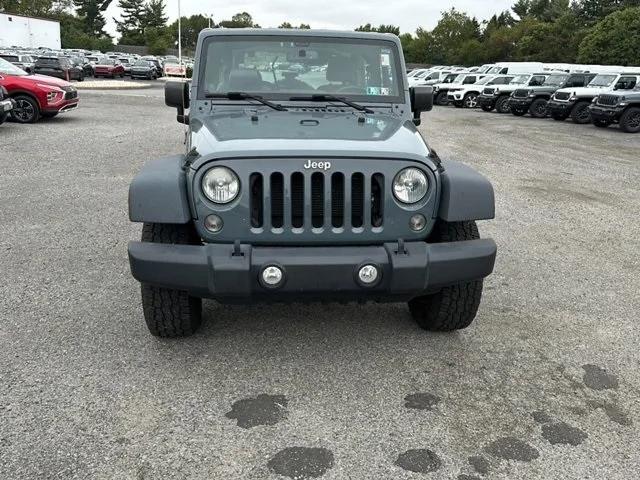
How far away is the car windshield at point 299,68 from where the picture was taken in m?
4.34

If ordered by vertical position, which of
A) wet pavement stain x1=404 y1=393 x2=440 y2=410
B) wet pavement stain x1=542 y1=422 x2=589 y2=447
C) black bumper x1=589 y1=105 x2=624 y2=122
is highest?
black bumper x1=589 y1=105 x2=624 y2=122

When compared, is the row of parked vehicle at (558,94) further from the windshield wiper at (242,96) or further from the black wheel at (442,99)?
the windshield wiper at (242,96)

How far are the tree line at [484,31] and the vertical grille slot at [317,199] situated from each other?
26519mm

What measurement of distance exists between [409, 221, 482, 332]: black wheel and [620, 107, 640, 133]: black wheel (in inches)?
667

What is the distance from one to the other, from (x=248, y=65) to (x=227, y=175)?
154cm

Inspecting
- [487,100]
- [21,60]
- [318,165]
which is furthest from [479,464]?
[21,60]

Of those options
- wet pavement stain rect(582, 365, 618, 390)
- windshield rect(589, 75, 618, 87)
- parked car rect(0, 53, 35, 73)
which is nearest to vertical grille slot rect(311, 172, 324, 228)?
wet pavement stain rect(582, 365, 618, 390)

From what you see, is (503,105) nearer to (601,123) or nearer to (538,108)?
(538,108)

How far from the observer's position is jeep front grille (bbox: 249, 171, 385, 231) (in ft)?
10.1

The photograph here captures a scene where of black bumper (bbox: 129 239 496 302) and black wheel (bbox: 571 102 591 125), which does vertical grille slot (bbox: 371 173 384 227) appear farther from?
black wheel (bbox: 571 102 591 125)

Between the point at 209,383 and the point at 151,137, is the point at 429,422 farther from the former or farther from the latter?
the point at 151,137

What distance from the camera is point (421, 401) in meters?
3.13

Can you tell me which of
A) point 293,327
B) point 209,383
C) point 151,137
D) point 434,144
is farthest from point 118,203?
point 434,144

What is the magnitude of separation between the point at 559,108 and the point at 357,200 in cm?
2036
